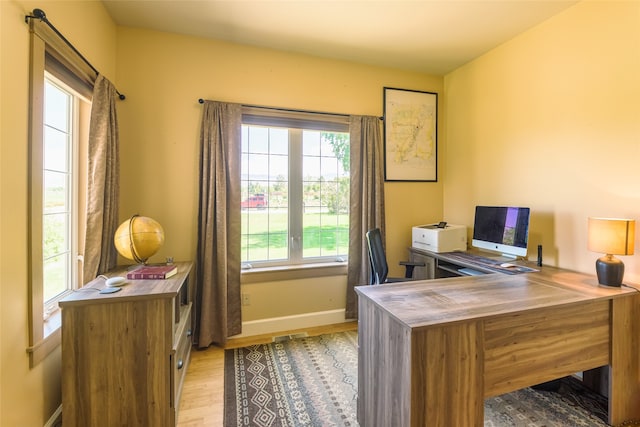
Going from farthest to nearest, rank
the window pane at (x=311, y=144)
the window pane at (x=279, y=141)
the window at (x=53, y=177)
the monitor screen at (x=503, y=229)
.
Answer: the window pane at (x=311, y=144) < the window pane at (x=279, y=141) < the monitor screen at (x=503, y=229) < the window at (x=53, y=177)

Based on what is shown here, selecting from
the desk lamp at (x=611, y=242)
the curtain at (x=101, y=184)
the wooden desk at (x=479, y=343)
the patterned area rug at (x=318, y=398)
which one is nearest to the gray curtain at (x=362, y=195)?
the patterned area rug at (x=318, y=398)

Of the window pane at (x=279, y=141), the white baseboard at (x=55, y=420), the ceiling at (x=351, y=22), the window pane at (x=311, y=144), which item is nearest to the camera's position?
the white baseboard at (x=55, y=420)

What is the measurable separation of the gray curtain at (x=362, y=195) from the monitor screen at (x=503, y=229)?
0.98 m

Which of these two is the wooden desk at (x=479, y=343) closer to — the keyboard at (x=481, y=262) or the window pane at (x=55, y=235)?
the keyboard at (x=481, y=262)

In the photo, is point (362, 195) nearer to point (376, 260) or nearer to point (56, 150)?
point (376, 260)

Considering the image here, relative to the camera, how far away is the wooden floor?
5.92ft

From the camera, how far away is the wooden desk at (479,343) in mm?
1283

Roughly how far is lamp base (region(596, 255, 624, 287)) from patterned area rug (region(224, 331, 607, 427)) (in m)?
0.82

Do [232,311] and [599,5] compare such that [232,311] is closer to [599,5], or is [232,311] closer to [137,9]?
[137,9]

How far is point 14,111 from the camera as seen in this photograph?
137 centimetres

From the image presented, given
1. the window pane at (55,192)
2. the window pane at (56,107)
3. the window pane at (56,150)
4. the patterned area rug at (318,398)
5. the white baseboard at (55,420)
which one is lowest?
the patterned area rug at (318,398)

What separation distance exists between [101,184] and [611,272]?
11.1ft

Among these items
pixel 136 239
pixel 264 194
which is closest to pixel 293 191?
pixel 264 194

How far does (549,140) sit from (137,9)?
346cm
